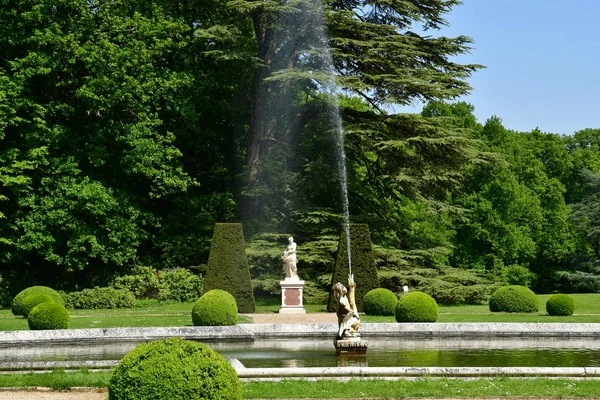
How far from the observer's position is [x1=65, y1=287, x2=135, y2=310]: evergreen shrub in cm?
2880

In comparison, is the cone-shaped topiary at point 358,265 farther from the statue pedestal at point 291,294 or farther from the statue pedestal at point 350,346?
the statue pedestal at point 350,346

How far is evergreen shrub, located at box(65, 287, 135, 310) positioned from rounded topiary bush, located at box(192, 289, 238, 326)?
999 centimetres

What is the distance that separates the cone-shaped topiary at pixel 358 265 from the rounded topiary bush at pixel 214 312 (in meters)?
6.84

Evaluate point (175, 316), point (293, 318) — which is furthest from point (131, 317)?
point (293, 318)

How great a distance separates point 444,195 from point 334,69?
6.56 m

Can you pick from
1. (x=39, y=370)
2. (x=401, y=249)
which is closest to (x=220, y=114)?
(x=401, y=249)

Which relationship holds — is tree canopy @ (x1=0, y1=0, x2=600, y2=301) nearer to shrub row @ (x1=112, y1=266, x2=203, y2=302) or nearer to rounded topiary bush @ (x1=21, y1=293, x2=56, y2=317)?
shrub row @ (x1=112, y1=266, x2=203, y2=302)

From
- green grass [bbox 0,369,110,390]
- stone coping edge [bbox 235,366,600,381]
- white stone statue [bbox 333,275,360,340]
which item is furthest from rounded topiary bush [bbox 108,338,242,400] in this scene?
white stone statue [bbox 333,275,360,340]

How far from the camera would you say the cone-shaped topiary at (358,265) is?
26109mm

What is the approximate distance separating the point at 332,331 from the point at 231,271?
7.74 m

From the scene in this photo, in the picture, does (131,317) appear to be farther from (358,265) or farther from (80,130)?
(80,130)

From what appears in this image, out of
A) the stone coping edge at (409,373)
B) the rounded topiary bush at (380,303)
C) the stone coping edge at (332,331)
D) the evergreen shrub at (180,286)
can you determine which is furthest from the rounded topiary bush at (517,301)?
A: the stone coping edge at (409,373)

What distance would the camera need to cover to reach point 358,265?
26.3 meters

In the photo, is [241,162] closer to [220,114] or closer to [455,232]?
[220,114]
